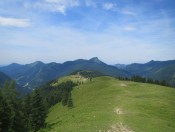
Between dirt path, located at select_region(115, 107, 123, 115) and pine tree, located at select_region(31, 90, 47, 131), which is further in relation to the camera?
pine tree, located at select_region(31, 90, 47, 131)

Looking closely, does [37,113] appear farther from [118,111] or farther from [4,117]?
[118,111]

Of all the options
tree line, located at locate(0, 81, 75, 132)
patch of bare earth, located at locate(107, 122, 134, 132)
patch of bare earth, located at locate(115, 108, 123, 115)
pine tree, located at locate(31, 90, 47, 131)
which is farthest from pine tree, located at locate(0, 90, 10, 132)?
patch of bare earth, located at locate(107, 122, 134, 132)

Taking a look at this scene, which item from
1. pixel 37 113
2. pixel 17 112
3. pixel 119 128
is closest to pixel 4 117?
pixel 17 112

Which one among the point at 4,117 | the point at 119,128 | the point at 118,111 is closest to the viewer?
the point at 119,128

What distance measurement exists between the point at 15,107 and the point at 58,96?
127 meters

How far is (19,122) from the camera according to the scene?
60.9 meters

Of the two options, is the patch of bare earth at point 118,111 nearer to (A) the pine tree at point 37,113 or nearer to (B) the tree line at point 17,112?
(B) the tree line at point 17,112

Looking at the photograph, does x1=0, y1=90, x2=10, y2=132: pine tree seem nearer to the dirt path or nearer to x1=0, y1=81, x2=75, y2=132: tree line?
x1=0, y1=81, x2=75, y2=132: tree line

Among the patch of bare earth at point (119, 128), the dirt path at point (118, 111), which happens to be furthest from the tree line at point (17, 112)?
the patch of bare earth at point (119, 128)

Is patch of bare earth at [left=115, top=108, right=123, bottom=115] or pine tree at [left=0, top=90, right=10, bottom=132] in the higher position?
patch of bare earth at [left=115, top=108, right=123, bottom=115]

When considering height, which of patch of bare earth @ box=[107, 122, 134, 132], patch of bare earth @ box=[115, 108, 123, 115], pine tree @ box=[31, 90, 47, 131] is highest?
patch of bare earth @ box=[115, 108, 123, 115]

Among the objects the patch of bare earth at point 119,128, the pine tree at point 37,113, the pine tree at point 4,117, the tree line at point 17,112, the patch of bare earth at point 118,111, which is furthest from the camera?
the pine tree at point 37,113

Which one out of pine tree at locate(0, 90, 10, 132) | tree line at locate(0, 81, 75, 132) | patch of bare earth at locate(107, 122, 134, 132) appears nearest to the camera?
patch of bare earth at locate(107, 122, 134, 132)

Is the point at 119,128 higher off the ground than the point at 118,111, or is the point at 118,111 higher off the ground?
the point at 118,111
